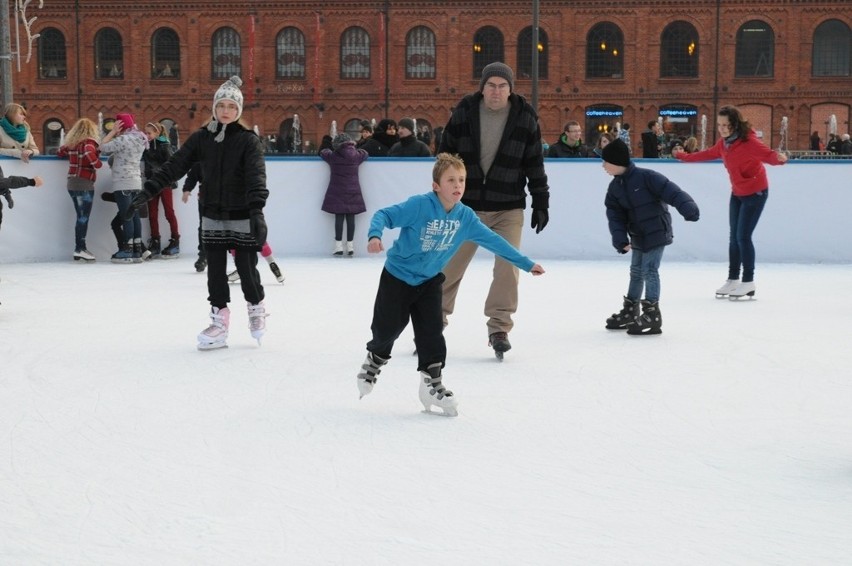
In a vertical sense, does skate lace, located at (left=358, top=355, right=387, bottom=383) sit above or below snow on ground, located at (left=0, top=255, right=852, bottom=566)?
above

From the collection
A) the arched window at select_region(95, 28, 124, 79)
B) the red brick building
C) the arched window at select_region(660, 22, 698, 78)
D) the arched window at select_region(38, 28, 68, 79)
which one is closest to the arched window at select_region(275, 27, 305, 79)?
the red brick building

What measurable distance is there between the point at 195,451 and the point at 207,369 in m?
→ 1.76

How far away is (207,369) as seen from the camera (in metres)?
5.90

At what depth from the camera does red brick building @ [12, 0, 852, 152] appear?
125 ft

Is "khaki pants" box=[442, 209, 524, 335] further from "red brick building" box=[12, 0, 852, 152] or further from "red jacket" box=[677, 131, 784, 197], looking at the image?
"red brick building" box=[12, 0, 852, 152]

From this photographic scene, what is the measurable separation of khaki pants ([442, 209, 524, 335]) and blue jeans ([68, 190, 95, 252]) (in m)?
6.87

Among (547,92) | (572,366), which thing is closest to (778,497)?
(572,366)

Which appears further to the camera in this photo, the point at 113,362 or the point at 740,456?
the point at 113,362

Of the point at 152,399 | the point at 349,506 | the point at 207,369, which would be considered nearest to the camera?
the point at 349,506

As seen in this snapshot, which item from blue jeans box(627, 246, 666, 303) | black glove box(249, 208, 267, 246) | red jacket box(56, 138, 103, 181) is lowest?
blue jeans box(627, 246, 666, 303)

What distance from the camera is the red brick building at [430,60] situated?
38219 millimetres

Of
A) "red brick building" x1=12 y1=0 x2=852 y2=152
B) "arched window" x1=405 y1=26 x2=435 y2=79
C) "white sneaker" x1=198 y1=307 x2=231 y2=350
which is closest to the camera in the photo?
"white sneaker" x1=198 y1=307 x2=231 y2=350

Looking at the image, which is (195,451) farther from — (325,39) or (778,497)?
(325,39)

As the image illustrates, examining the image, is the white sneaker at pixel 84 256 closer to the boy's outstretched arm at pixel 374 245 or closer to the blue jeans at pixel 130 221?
the blue jeans at pixel 130 221
